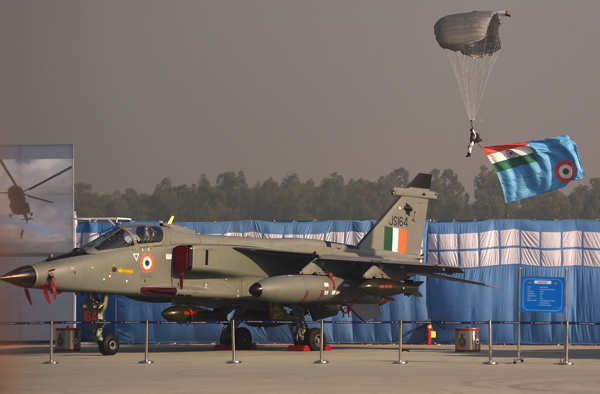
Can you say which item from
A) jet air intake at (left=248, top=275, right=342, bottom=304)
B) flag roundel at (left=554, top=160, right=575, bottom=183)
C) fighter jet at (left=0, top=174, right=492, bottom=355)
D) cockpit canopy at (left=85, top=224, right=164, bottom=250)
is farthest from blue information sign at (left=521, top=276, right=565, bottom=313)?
cockpit canopy at (left=85, top=224, right=164, bottom=250)

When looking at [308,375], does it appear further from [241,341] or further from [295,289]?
[241,341]

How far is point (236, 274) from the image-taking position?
70.1 ft

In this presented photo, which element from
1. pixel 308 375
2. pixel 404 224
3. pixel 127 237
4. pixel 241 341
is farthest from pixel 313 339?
pixel 308 375

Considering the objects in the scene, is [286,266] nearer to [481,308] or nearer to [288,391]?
[481,308]

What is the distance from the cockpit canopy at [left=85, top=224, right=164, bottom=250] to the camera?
1959cm

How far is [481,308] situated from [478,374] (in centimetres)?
1308

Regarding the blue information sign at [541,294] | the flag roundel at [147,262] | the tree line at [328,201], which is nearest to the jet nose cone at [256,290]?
the flag roundel at [147,262]

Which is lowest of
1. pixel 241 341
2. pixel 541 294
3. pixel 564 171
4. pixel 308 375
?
pixel 241 341

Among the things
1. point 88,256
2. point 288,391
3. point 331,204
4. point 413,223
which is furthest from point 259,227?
point 331,204

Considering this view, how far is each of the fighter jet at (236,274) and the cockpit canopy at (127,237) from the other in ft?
0.08

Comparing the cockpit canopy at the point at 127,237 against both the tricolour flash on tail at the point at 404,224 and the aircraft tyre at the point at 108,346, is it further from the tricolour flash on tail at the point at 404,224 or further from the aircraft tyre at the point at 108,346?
the tricolour flash on tail at the point at 404,224

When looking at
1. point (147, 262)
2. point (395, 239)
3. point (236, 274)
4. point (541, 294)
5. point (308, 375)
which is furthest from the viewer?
point (395, 239)

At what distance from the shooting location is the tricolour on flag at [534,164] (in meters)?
24.8

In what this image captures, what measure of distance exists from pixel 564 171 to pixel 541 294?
8.33m
